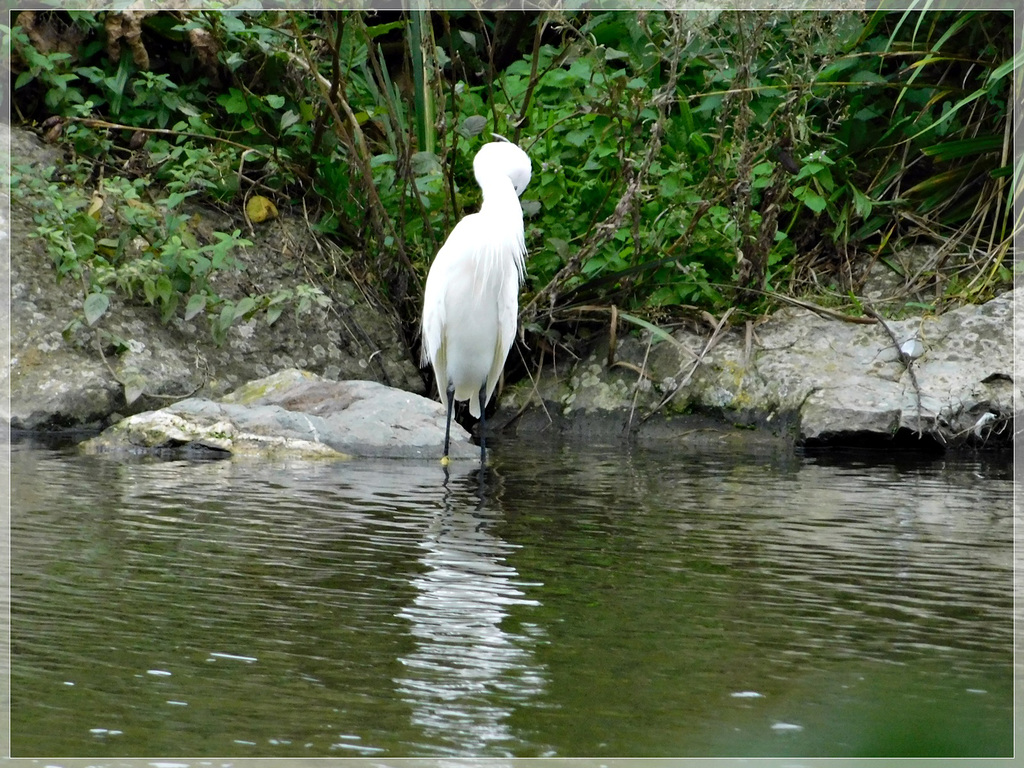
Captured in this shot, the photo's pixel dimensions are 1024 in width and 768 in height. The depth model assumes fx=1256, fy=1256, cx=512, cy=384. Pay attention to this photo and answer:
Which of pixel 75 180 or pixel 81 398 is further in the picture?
pixel 75 180

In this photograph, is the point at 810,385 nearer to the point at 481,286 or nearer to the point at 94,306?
the point at 481,286

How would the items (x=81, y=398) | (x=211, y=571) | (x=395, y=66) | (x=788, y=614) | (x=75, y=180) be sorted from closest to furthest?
1. (x=788, y=614)
2. (x=211, y=571)
3. (x=81, y=398)
4. (x=75, y=180)
5. (x=395, y=66)

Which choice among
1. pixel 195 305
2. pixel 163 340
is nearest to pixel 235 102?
pixel 195 305

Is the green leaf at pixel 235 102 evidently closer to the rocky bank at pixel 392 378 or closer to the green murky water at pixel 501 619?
the rocky bank at pixel 392 378

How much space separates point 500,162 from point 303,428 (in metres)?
1.45

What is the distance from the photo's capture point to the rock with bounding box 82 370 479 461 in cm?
541

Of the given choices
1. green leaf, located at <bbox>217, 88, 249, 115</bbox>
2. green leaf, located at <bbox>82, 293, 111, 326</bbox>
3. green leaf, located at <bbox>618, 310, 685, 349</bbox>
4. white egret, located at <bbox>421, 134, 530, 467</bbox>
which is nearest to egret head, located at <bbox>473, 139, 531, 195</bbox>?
white egret, located at <bbox>421, 134, 530, 467</bbox>

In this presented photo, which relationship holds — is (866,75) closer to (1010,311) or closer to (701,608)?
(1010,311)

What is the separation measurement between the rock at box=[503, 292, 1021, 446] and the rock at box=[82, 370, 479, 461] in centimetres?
119

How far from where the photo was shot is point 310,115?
7152mm

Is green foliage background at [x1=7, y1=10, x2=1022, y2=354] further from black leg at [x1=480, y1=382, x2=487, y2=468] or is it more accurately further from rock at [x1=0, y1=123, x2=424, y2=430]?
black leg at [x1=480, y1=382, x2=487, y2=468]

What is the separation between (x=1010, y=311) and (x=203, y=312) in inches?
166

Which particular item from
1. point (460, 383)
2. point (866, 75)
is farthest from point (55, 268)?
point (866, 75)

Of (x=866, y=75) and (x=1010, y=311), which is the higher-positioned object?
(x=866, y=75)
